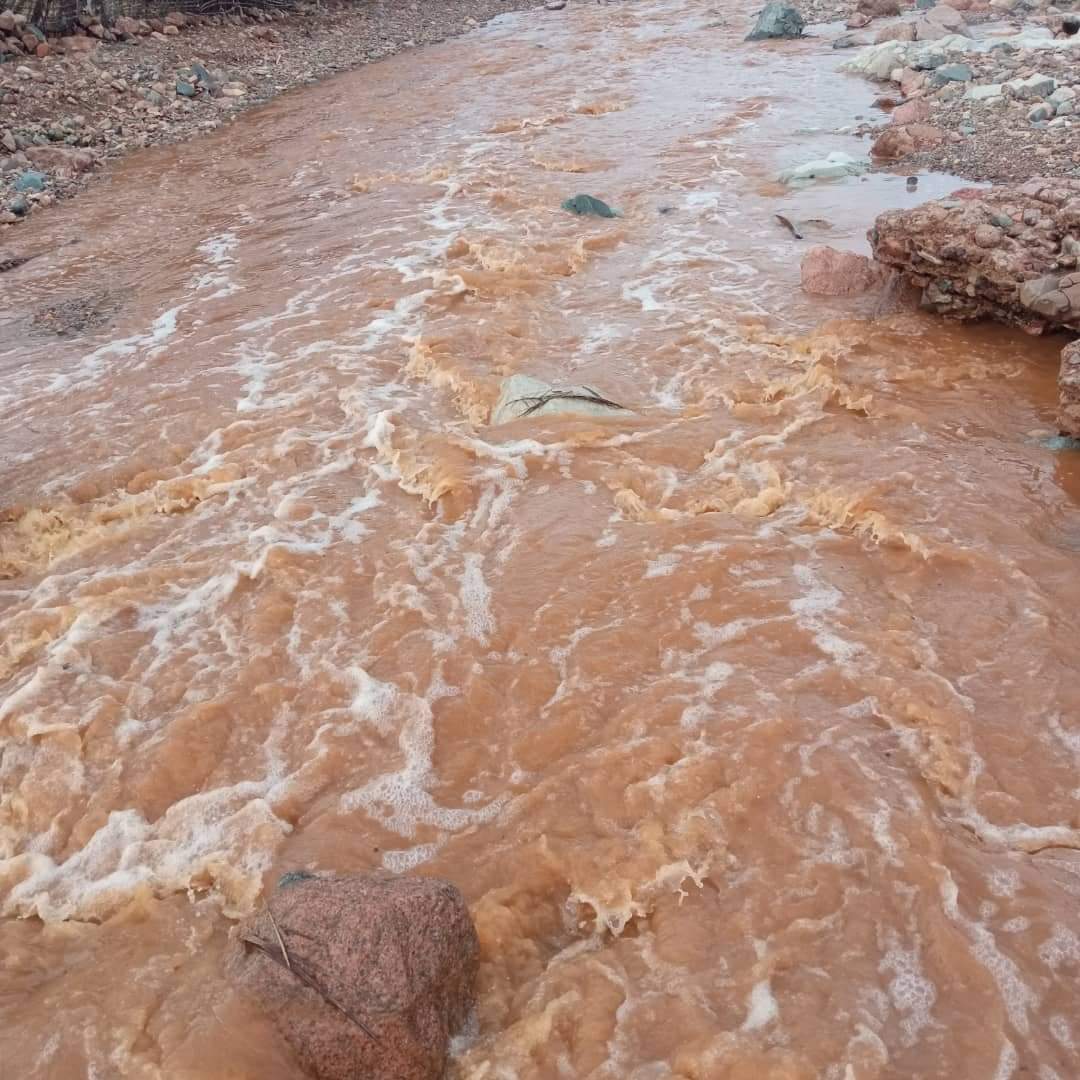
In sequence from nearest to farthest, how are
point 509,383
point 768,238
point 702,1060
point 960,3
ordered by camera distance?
point 702,1060, point 509,383, point 768,238, point 960,3

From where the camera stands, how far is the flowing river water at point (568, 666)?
10.5ft

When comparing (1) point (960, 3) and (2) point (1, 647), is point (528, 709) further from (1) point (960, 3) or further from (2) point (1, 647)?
(1) point (960, 3)

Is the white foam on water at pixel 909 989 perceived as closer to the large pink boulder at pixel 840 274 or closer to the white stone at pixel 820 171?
the large pink boulder at pixel 840 274

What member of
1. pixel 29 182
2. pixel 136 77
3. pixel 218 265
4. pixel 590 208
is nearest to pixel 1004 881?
pixel 590 208

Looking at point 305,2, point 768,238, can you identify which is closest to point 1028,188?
point 768,238

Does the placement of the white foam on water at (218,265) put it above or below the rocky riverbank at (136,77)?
below

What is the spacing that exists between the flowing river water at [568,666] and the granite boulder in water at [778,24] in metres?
14.1

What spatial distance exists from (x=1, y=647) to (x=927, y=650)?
5.16 meters

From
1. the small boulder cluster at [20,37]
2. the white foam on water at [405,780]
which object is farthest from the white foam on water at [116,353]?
the small boulder cluster at [20,37]

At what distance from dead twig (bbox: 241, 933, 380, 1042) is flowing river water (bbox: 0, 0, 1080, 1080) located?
0.62 feet

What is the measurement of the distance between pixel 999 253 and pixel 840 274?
5.16 ft

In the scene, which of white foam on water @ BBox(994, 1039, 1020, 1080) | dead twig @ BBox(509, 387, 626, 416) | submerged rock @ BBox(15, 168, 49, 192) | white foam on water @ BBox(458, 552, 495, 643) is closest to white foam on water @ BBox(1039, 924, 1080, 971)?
white foam on water @ BBox(994, 1039, 1020, 1080)

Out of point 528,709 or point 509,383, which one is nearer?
point 528,709

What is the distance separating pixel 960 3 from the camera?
20500 millimetres
